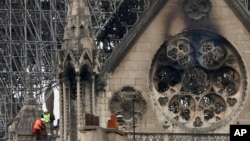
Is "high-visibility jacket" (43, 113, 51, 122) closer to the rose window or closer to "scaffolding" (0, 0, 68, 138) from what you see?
the rose window

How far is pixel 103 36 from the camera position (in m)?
45.5

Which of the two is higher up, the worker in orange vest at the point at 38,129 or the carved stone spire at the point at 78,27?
the carved stone spire at the point at 78,27

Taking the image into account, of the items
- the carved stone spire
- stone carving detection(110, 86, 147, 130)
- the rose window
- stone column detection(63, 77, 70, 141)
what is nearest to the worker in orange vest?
stone column detection(63, 77, 70, 141)

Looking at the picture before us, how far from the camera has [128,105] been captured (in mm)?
39250

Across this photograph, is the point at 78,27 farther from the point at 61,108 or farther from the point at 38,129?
the point at 38,129

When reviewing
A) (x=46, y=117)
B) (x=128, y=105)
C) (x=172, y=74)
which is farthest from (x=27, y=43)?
(x=128, y=105)

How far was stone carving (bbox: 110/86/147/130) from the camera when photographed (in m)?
39.2

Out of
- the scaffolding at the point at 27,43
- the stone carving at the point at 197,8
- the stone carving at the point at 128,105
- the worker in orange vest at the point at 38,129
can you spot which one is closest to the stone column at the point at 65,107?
the worker in orange vest at the point at 38,129

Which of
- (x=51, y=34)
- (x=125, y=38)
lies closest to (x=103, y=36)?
(x=125, y=38)

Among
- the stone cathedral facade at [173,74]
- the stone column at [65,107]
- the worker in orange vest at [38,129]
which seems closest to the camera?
the stone column at [65,107]

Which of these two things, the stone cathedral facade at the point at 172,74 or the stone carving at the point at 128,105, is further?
the stone carving at the point at 128,105

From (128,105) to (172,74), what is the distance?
215cm

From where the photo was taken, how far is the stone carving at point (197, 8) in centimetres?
4044

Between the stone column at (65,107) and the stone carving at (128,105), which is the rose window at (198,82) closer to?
the stone carving at (128,105)
